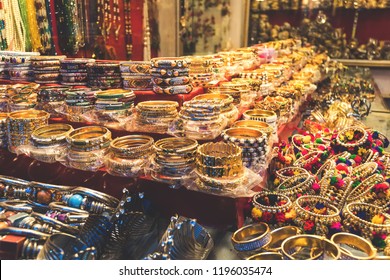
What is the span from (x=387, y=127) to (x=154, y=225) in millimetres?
1962

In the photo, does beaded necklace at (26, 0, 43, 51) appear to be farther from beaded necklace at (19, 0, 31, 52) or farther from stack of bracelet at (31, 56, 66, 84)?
stack of bracelet at (31, 56, 66, 84)

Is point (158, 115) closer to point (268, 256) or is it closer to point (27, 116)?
point (27, 116)

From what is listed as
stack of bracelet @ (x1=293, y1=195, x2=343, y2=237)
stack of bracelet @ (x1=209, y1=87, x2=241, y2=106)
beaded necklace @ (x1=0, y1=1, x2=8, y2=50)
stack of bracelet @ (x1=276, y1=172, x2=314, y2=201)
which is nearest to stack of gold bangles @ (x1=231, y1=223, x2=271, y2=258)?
stack of bracelet @ (x1=293, y1=195, x2=343, y2=237)

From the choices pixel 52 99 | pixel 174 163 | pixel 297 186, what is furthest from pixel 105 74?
pixel 297 186

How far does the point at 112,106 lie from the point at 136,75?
0.28 meters

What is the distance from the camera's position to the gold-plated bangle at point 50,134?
1.31 metres

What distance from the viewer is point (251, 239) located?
3.47 feet

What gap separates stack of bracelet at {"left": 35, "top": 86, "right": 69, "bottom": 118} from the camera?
5.43 ft

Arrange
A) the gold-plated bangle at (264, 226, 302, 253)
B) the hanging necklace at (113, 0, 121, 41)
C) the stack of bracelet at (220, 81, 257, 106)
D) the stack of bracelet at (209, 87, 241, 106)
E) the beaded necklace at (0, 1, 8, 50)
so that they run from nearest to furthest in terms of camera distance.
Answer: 1. the gold-plated bangle at (264, 226, 302, 253)
2. the stack of bracelet at (209, 87, 241, 106)
3. the stack of bracelet at (220, 81, 257, 106)
4. the beaded necklace at (0, 1, 8, 50)
5. the hanging necklace at (113, 0, 121, 41)

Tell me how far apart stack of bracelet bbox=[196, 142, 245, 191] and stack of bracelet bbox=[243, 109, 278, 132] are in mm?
480

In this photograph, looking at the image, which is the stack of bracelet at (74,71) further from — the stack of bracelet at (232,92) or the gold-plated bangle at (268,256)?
the gold-plated bangle at (268,256)

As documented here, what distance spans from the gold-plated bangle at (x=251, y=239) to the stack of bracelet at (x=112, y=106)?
0.72 metres

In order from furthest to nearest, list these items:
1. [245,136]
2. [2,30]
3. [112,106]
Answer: [2,30] < [112,106] < [245,136]

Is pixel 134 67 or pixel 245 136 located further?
pixel 134 67
